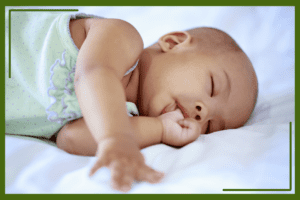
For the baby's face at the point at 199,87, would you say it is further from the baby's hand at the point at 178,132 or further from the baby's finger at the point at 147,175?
the baby's finger at the point at 147,175

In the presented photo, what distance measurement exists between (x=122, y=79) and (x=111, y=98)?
0.26 metres

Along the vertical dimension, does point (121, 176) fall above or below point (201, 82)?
below

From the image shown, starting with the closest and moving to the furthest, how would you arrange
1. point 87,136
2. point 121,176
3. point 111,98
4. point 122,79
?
point 121,176, point 111,98, point 87,136, point 122,79

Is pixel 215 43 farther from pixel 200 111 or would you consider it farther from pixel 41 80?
pixel 41 80

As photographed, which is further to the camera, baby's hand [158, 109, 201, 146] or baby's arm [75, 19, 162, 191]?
baby's hand [158, 109, 201, 146]

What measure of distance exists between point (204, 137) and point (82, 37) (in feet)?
1.47

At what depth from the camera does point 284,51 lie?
1.24 meters

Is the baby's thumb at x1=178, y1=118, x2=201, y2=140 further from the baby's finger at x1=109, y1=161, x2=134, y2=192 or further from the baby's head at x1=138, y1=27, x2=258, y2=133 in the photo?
the baby's finger at x1=109, y1=161, x2=134, y2=192

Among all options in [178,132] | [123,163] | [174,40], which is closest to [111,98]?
[123,163]

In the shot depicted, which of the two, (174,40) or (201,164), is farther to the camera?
(174,40)

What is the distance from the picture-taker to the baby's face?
0.80 metres

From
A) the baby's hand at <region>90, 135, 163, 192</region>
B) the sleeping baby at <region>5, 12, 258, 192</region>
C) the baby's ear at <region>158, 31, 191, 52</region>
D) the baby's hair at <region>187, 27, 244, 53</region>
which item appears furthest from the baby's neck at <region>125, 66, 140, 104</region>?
the baby's hand at <region>90, 135, 163, 192</region>

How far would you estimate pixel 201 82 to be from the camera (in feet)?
2.62

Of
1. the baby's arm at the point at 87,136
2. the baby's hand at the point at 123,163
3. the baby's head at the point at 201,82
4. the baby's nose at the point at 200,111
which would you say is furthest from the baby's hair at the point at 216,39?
the baby's hand at the point at 123,163
